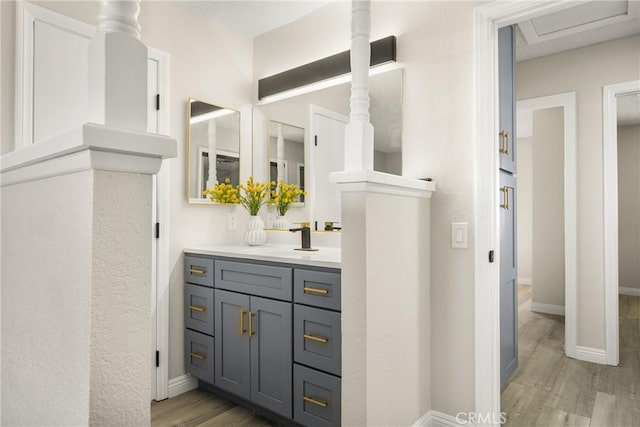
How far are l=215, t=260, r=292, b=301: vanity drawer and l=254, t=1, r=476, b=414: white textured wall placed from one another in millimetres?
785

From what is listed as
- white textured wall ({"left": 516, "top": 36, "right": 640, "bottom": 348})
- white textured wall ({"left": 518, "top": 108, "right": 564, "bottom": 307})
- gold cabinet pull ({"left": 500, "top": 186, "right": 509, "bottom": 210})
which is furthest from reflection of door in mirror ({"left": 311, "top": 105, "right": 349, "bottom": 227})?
white textured wall ({"left": 518, "top": 108, "right": 564, "bottom": 307})

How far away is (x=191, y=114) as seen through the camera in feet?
8.75

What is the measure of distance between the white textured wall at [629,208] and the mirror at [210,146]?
5.82 m

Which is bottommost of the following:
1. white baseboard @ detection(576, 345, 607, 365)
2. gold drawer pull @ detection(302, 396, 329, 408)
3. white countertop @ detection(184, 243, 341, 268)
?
white baseboard @ detection(576, 345, 607, 365)

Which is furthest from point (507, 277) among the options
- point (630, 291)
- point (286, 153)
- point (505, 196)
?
point (630, 291)

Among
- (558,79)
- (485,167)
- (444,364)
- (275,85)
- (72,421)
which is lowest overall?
(444,364)

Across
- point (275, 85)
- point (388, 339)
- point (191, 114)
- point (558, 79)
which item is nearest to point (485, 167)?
point (388, 339)

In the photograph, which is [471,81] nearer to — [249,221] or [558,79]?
[249,221]

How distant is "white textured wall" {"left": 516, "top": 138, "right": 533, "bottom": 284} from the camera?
6477 millimetres

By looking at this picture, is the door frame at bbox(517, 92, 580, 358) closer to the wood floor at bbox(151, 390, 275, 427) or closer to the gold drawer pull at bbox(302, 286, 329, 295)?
the gold drawer pull at bbox(302, 286, 329, 295)

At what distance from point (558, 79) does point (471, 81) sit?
77.9 inches

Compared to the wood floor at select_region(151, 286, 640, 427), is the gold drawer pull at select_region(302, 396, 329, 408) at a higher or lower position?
higher

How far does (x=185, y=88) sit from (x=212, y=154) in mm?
476

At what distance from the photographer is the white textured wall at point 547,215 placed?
14.0ft
